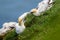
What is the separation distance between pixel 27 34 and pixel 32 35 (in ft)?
1.90

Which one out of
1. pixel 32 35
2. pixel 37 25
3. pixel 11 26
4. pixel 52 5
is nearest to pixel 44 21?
pixel 37 25

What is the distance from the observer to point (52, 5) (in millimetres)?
18609

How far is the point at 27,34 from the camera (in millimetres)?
15617

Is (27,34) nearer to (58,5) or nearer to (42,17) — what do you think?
(42,17)

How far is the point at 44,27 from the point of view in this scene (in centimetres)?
1541

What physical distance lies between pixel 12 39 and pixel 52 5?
356 cm

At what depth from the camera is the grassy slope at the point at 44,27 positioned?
551 inches

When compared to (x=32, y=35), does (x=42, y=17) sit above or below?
above

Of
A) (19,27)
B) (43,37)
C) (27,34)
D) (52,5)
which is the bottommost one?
(43,37)

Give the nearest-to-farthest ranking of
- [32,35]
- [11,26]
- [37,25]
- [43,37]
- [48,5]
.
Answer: [43,37] → [32,35] → [37,25] → [48,5] → [11,26]

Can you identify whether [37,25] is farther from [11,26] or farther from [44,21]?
[11,26]

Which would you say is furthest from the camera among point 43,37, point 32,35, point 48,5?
point 48,5

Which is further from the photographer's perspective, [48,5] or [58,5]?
[48,5]

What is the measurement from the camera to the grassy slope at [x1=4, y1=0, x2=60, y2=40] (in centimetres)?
1400
